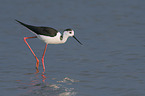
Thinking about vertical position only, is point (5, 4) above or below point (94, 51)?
above

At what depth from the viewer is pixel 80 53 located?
14.7 metres

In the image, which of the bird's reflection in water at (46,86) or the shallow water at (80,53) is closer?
the bird's reflection in water at (46,86)

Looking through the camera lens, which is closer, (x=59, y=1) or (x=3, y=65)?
(x=3, y=65)

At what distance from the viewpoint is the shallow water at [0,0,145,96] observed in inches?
431

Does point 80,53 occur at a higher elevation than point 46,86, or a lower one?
higher

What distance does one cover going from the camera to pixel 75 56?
46.9 ft

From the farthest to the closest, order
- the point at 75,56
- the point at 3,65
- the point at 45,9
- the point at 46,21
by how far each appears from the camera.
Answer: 1. the point at 45,9
2. the point at 46,21
3. the point at 75,56
4. the point at 3,65

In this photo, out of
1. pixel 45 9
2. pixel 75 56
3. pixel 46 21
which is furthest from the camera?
pixel 45 9

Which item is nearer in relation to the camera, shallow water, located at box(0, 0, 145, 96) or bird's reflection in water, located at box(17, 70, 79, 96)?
bird's reflection in water, located at box(17, 70, 79, 96)

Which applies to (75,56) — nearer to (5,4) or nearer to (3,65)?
(3,65)

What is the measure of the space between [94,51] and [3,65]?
11.5ft

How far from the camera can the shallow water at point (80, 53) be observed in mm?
10945

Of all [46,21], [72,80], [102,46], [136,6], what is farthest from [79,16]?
[72,80]

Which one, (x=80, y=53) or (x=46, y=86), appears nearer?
(x=46, y=86)
